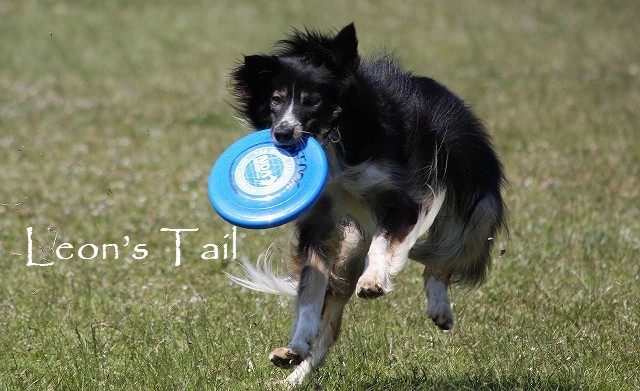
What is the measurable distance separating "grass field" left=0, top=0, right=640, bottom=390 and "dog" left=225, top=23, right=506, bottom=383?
33 centimetres

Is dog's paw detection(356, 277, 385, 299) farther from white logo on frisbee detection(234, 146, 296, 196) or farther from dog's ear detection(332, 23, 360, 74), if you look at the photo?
dog's ear detection(332, 23, 360, 74)

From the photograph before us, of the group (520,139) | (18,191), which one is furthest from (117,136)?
(520,139)

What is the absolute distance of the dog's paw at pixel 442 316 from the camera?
5594mm

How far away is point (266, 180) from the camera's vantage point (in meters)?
5.45

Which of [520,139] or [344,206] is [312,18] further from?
[344,206]

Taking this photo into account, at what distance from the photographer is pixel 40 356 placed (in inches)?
228

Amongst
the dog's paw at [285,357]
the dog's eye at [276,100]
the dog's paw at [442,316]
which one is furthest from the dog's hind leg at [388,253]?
the dog's eye at [276,100]

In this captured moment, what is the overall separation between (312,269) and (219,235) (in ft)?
11.4

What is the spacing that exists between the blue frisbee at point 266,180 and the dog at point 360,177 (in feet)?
0.41

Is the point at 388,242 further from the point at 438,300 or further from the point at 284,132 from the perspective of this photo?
the point at 284,132

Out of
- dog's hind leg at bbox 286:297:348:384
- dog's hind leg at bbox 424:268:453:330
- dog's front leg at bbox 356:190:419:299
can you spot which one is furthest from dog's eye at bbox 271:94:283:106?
dog's hind leg at bbox 424:268:453:330

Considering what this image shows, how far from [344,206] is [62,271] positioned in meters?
3.00

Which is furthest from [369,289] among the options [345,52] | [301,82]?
[345,52]

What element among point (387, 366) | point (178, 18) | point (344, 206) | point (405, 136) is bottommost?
point (178, 18)
